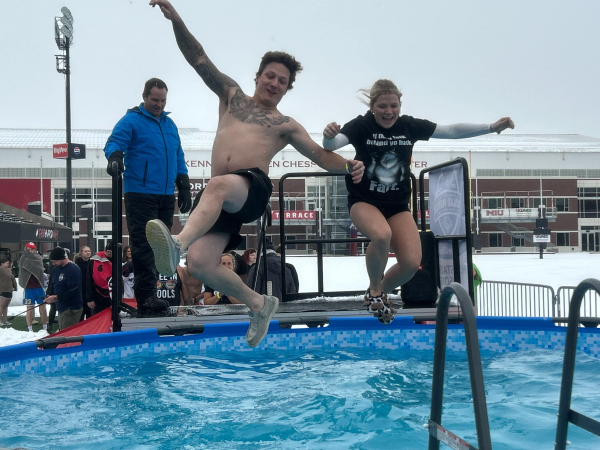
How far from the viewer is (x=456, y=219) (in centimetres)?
603

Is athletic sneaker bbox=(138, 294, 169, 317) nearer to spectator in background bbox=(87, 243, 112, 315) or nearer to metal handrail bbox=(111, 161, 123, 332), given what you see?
metal handrail bbox=(111, 161, 123, 332)

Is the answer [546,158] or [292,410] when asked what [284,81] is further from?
[546,158]

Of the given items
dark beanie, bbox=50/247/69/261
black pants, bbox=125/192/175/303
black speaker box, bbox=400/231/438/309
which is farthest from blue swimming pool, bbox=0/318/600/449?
dark beanie, bbox=50/247/69/261

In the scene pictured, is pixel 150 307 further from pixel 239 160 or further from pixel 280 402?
pixel 280 402

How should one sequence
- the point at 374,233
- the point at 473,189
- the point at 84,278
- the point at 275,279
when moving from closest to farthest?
the point at 374,233 → the point at 275,279 → the point at 84,278 → the point at 473,189

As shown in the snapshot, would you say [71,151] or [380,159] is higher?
[71,151]

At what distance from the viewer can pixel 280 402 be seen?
3396 millimetres

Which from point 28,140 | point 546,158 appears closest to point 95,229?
point 28,140

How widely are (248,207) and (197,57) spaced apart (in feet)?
3.40

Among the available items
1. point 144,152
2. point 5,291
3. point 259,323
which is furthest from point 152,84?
point 5,291

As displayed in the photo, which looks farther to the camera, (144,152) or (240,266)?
(240,266)

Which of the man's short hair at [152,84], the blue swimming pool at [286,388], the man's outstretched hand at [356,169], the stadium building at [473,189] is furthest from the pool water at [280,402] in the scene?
the stadium building at [473,189]

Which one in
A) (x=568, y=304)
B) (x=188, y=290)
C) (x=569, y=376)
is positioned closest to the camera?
(x=569, y=376)

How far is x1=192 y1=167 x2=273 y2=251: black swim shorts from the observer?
Result: 12.0 feet
